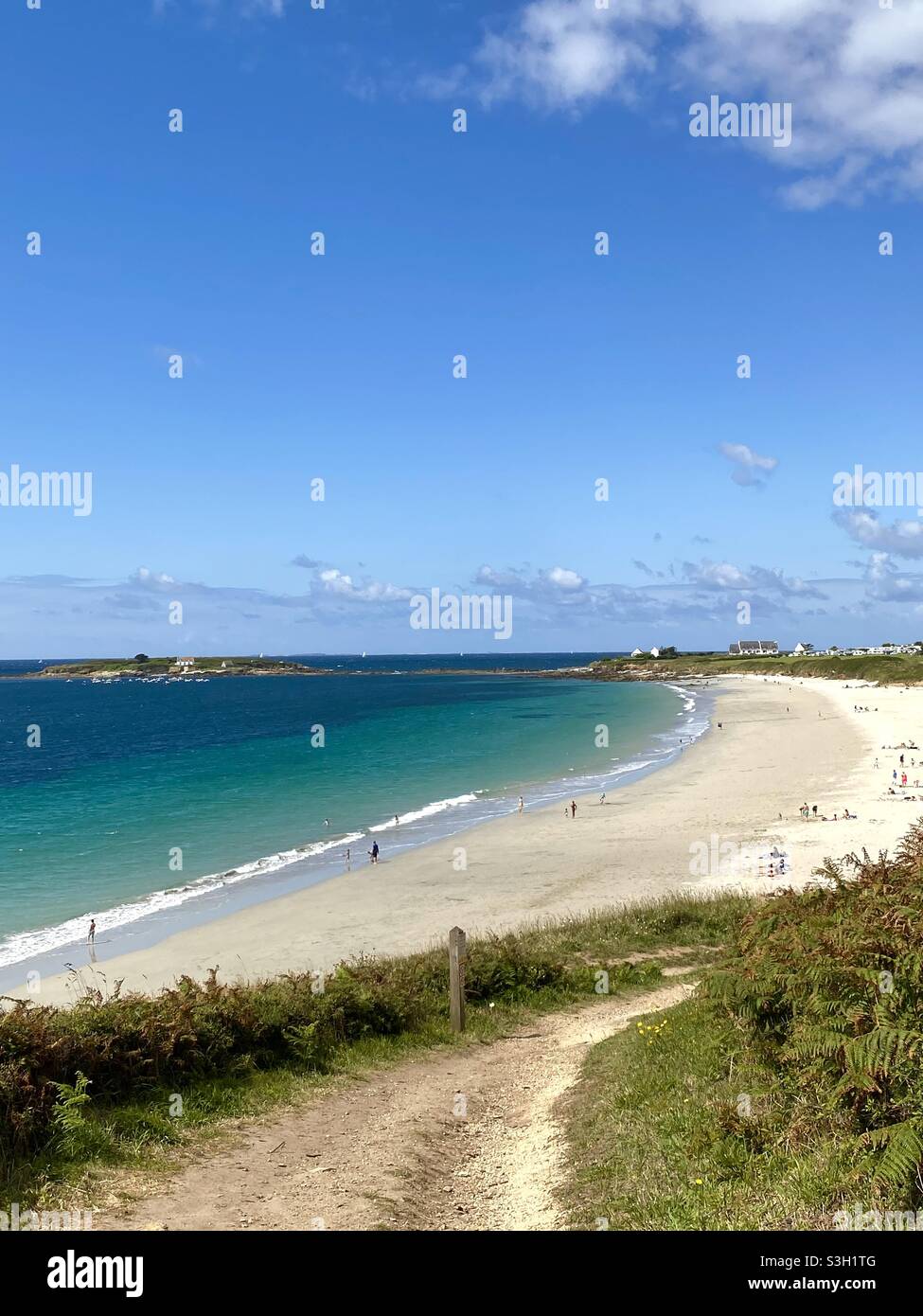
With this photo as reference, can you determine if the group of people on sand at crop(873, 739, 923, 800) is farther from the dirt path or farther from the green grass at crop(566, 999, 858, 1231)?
the green grass at crop(566, 999, 858, 1231)

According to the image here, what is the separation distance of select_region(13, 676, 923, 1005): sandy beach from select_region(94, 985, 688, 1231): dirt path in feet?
38.2

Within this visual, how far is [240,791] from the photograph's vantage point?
5422cm

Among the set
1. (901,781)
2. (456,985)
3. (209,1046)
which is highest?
(209,1046)

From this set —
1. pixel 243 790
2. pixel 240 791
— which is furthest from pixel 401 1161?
pixel 243 790

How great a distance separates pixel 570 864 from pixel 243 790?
27.5 meters

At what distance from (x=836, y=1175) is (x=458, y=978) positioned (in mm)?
7724

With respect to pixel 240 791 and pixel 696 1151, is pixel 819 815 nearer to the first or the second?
pixel 240 791

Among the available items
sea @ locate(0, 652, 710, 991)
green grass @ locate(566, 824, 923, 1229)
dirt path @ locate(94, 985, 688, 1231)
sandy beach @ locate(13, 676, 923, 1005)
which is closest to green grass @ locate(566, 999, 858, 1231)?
green grass @ locate(566, 824, 923, 1229)

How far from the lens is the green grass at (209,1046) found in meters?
8.34

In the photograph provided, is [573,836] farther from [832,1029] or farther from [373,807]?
[832,1029]

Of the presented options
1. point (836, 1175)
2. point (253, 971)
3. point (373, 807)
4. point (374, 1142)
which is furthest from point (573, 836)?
point (836, 1175)

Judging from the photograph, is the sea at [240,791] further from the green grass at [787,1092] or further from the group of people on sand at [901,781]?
the green grass at [787,1092]

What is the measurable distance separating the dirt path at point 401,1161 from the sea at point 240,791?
53.4 ft

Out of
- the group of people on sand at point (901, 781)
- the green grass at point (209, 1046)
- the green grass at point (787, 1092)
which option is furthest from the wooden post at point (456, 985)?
the group of people on sand at point (901, 781)
